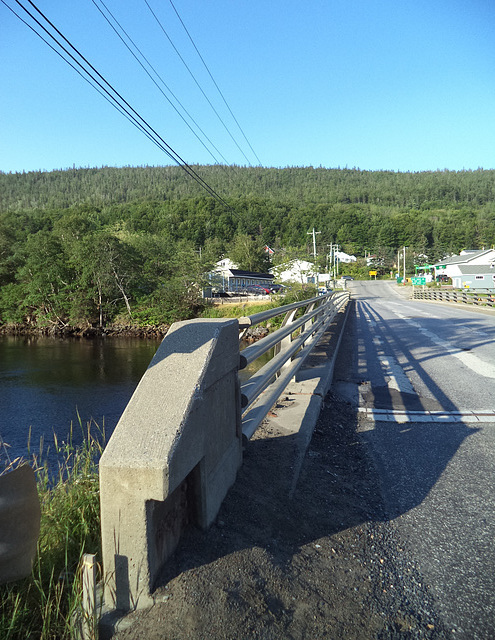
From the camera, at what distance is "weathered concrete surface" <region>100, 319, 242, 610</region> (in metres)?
1.81

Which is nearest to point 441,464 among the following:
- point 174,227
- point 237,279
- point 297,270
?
point 297,270

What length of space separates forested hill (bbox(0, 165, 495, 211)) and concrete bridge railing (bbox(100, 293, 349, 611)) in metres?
145

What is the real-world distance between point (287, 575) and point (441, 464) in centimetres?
219

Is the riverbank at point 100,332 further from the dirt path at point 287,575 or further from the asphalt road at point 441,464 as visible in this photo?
the dirt path at point 287,575

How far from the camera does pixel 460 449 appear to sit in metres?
4.11

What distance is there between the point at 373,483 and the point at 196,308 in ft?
163

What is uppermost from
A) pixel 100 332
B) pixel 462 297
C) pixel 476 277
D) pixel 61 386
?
pixel 476 277

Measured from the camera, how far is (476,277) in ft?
245

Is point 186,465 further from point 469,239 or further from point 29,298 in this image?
point 469,239

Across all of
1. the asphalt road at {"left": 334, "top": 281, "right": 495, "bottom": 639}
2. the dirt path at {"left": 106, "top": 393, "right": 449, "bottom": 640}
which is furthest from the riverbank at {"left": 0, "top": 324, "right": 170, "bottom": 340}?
the dirt path at {"left": 106, "top": 393, "right": 449, "bottom": 640}

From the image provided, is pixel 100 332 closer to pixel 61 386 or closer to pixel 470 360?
pixel 61 386

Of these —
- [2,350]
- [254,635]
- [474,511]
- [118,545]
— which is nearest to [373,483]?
[474,511]

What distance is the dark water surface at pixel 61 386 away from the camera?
14644 mm

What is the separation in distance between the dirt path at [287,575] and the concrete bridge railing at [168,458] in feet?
0.37
